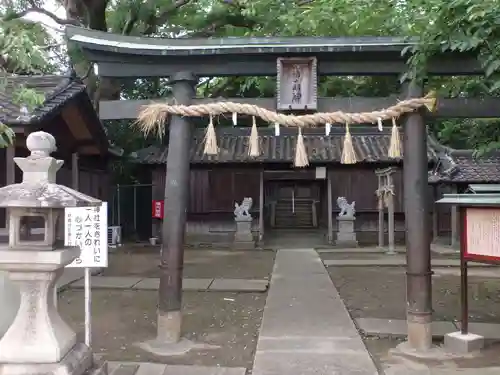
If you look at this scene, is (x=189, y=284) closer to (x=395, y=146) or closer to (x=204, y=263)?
(x=204, y=263)

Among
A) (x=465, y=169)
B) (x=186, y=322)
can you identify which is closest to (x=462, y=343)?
(x=186, y=322)

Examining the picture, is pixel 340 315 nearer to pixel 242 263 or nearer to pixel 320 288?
pixel 320 288

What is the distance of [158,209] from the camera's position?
18359 millimetres

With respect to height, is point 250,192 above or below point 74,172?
below

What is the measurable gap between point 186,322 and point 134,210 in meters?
14.0

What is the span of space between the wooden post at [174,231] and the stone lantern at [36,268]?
6.18 feet

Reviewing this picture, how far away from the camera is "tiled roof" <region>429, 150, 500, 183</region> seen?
17094mm

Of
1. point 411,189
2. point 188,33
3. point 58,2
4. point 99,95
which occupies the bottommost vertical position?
point 411,189

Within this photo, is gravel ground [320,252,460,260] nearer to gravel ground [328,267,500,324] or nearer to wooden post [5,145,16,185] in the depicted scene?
gravel ground [328,267,500,324]

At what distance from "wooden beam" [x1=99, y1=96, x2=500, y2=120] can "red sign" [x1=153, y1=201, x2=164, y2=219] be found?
12.0 m

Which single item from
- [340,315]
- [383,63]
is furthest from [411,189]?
[340,315]

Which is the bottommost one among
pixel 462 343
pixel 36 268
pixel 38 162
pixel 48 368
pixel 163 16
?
pixel 462 343

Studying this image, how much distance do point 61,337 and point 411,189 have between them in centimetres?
402

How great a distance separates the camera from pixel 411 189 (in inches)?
233
